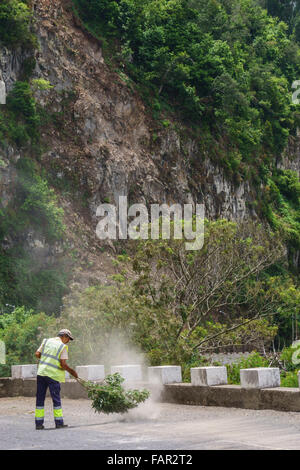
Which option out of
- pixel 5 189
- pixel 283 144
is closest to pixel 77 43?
pixel 5 189

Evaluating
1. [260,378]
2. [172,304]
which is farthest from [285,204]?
[260,378]

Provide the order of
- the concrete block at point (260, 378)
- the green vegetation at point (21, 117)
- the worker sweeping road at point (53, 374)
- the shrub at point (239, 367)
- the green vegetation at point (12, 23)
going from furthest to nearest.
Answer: the green vegetation at point (12, 23) → the green vegetation at point (21, 117) → the shrub at point (239, 367) → the concrete block at point (260, 378) → the worker sweeping road at point (53, 374)

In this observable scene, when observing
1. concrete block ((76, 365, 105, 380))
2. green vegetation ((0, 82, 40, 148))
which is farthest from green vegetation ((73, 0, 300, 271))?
concrete block ((76, 365, 105, 380))

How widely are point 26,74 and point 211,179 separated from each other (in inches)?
599

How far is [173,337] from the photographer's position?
17.2 meters

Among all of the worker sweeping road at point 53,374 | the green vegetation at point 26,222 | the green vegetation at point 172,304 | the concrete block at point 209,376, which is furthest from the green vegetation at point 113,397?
the green vegetation at point 26,222

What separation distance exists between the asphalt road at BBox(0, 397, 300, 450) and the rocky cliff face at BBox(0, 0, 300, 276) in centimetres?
2259

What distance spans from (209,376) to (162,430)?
107 inches

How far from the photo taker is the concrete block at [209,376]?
38.4 feet

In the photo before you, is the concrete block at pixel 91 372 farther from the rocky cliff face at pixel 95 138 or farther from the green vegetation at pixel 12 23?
the green vegetation at pixel 12 23

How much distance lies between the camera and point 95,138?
126ft

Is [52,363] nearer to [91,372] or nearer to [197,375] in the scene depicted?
[197,375]

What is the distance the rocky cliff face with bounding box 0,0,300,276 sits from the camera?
119ft

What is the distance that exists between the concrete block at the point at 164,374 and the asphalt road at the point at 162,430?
1.67 feet
